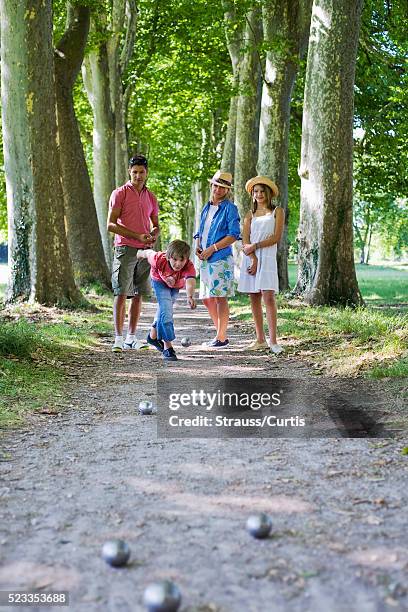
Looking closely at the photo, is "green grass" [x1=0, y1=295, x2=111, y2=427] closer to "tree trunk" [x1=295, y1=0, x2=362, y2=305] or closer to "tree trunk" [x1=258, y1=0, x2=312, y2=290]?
"tree trunk" [x1=295, y1=0, x2=362, y2=305]

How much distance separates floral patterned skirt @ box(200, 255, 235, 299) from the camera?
970 cm

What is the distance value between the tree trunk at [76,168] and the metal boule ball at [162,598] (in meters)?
15.7

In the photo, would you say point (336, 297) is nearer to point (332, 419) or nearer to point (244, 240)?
point (244, 240)

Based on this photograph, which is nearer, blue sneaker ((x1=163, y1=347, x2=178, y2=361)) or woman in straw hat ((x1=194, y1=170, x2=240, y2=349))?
blue sneaker ((x1=163, y1=347, x2=178, y2=361))

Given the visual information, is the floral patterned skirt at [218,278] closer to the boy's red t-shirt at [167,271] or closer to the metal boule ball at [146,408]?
the boy's red t-shirt at [167,271]

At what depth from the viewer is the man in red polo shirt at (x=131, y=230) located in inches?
373

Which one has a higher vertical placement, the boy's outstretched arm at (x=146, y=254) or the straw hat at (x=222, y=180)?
the straw hat at (x=222, y=180)

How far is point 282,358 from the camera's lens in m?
9.15

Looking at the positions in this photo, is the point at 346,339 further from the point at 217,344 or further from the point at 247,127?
the point at 247,127

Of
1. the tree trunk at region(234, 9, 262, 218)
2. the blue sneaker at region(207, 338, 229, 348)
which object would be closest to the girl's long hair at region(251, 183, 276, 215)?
the blue sneaker at region(207, 338, 229, 348)

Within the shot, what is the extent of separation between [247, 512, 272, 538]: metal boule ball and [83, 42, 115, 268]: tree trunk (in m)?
19.9

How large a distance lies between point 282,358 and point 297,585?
20.7 ft

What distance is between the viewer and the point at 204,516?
362 centimetres

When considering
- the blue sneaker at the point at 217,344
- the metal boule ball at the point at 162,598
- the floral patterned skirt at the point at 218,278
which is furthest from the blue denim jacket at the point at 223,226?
the metal boule ball at the point at 162,598
